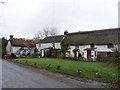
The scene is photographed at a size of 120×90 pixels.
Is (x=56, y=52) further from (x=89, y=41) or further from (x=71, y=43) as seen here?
(x=89, y=41)

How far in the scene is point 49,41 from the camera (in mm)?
78312

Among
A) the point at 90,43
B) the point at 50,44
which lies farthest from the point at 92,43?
the point at 50,44

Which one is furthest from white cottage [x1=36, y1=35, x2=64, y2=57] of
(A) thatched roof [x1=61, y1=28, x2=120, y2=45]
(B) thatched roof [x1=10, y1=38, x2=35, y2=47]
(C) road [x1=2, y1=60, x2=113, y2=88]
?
(C) road [x1=2, y1=60, x2=113, y2=88]

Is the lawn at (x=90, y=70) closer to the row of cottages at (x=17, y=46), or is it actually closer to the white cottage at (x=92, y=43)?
the white cottage at (x=92, y=43)

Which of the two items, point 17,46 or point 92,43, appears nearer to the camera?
point 92,43

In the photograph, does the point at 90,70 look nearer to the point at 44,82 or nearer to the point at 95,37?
the point at 44,82

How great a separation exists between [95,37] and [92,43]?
247 cm

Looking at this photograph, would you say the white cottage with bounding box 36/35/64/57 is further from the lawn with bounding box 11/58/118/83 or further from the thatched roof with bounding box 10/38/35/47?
the lawn with bounding box 11/58/118/83

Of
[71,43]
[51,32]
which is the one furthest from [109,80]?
[51,32]

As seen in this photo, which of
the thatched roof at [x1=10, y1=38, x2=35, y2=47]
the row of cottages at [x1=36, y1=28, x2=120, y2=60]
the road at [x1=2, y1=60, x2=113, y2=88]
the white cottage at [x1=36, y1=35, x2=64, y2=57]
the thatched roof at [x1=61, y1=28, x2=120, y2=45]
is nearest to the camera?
the road at [x1=2, y1=60, x2=113, y2=88]

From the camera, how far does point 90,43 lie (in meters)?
57.0

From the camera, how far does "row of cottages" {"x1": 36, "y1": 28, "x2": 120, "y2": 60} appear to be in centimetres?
5206

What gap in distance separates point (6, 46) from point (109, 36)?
52727mm

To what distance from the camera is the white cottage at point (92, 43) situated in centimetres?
5187
